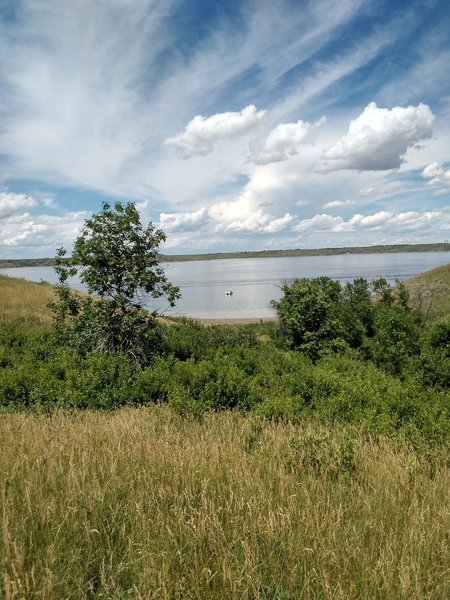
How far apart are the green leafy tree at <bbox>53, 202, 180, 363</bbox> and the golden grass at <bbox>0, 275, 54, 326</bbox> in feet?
43.4

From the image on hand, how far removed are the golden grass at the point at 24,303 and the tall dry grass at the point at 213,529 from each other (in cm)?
2486

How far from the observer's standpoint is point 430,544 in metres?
3.53

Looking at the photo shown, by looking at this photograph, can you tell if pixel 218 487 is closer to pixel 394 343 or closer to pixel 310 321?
pixel 394 343

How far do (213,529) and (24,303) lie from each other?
109 feet

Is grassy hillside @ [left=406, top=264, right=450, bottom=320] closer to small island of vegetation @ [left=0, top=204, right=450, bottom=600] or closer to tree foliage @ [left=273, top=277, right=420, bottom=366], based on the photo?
tree foliage @ [left=273, top=277, right=420, bottom=366]

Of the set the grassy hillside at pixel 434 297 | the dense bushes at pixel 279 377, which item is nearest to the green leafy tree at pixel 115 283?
the dense bushes at pixel 279 377

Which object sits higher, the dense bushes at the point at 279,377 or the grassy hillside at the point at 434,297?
the dense bushes at the point at 279,377

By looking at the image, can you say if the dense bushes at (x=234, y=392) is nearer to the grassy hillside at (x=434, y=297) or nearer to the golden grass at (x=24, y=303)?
the golden grass at (x=24, y=303)

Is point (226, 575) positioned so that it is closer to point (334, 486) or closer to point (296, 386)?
point (334, 486)

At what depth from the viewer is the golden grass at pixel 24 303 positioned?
1142 inches

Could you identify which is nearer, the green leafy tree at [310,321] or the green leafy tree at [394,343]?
the green leafy tree at [394,343]

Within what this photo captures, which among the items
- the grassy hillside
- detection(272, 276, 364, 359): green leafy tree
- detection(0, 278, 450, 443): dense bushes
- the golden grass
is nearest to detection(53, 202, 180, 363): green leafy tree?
detection(0, 278, 450, 443): dense bushes

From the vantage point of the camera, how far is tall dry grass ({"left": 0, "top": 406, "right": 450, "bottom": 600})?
2.95m

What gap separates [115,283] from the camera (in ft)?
50.2
